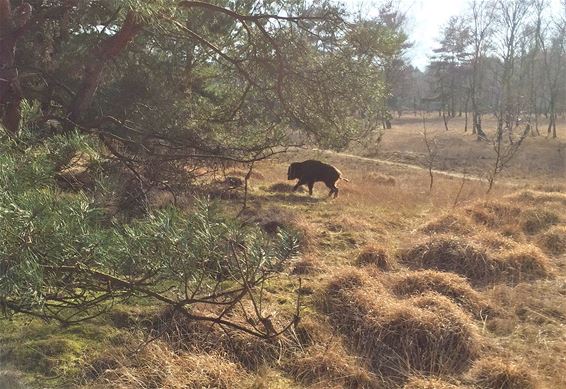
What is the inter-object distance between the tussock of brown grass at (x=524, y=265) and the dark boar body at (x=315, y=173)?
6.83 meters

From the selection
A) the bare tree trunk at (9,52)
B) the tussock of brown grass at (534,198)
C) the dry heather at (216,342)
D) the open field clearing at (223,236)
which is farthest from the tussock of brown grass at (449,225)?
the bare tree trunk at (9,52)

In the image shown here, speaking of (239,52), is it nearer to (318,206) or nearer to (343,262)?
(343,262)

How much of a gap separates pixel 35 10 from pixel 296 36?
134 inches

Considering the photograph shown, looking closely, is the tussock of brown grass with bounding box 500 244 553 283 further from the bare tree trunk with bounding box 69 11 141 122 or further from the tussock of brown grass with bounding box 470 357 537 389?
the bare tree trunk with bounding box 69 11 141 122

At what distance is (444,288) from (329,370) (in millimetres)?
2410

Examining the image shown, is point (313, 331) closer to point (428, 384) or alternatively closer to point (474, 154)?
point (428, 384)

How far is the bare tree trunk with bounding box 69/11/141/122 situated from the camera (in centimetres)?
653

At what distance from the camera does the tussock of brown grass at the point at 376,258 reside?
7.37 meters

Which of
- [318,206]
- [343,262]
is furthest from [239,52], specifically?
[318,206]

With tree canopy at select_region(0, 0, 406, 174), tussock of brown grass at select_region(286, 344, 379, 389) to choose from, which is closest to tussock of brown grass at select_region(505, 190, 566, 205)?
tree canopy at select_region(0, 0, 406, 174)

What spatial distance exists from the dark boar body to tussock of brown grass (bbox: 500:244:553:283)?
22.4ft

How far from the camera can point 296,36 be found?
7.73 m

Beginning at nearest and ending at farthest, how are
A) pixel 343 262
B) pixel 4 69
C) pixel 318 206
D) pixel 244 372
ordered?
pixel 244 372, pixel 4 69, pixel 343 262, pixel 318 206

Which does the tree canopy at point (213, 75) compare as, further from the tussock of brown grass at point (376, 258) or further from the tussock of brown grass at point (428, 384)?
the tussock of brown grass at point (428, 384)
